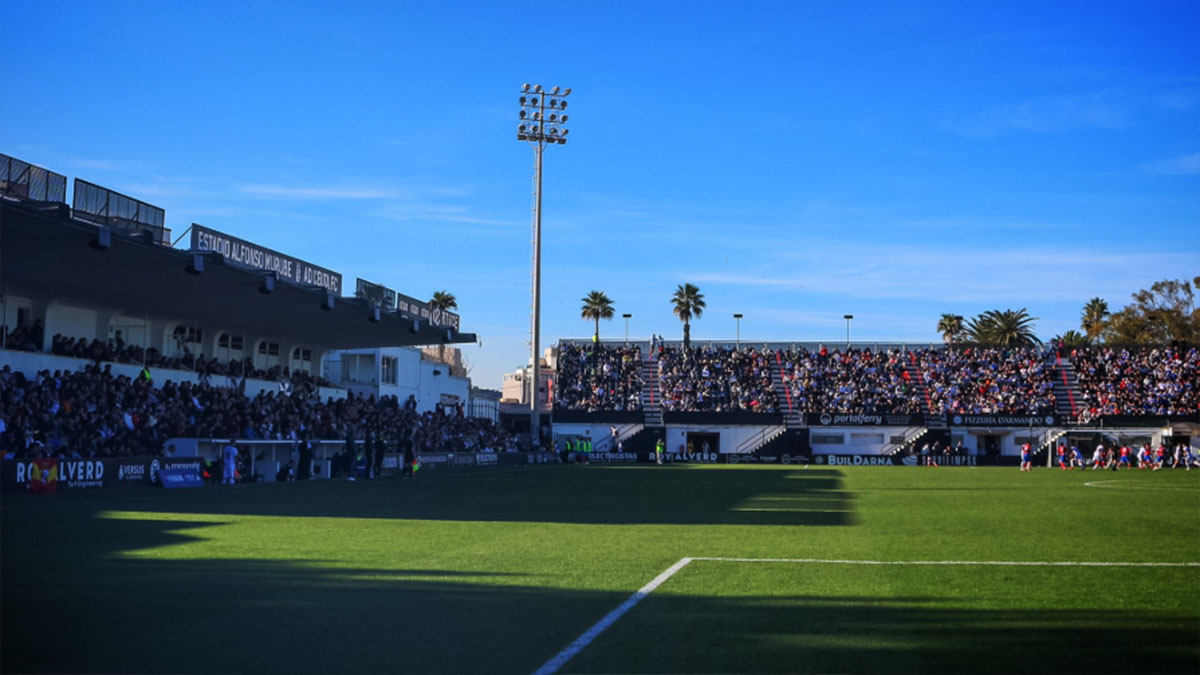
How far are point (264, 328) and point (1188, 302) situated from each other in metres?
90.2

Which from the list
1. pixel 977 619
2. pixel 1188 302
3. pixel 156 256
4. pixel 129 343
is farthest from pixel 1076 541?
pixel 1188 302

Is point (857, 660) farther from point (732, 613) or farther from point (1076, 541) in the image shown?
point (1076, 541)

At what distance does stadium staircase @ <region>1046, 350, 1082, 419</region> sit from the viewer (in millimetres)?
76562

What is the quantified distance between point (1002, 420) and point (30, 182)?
63.2 metres

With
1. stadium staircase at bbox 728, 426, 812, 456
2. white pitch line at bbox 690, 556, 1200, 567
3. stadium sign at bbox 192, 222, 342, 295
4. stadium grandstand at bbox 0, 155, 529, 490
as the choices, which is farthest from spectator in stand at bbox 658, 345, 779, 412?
white pitch line at bbox 690, 556, 1200, 567

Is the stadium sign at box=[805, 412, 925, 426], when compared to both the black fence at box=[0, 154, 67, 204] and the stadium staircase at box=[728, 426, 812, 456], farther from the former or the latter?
the black fence at box=[0, 154, 67, 204]

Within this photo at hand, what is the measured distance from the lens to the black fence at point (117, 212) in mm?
29484

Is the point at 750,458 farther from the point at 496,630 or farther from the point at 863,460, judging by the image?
the point at 496,630

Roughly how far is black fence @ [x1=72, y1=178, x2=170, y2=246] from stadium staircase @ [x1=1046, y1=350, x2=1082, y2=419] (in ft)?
199

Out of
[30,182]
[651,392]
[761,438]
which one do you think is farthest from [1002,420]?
[30,182]

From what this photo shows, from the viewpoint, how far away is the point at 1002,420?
74125 mm

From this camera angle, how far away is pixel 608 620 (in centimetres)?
850

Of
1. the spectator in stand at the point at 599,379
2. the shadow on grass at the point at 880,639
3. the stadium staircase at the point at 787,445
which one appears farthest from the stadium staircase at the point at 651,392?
the shadow on grass at the point at 880,639

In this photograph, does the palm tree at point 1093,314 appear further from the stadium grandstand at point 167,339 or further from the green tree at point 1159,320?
the stadium grandstand at point 167,339
